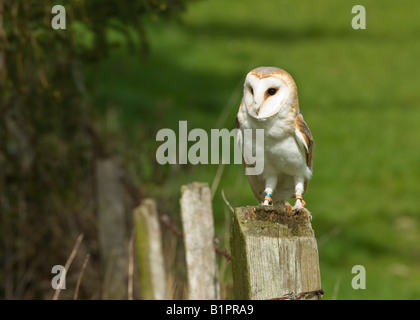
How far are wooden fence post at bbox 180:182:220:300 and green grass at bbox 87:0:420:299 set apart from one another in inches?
46.4

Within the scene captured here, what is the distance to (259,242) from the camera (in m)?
2.58

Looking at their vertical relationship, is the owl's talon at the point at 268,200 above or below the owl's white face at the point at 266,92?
below

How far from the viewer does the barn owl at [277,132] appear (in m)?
2.74

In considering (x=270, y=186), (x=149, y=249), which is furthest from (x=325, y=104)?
(x=270, y=186)

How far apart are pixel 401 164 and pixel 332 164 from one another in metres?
1.02

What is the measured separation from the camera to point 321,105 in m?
13.0

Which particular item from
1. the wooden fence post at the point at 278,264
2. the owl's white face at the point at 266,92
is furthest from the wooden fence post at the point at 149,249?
the wooden fence post at the point at 278,264

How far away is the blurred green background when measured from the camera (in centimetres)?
740

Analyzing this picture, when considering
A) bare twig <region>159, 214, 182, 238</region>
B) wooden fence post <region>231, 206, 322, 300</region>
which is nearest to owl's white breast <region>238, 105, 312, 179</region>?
wooden fence post <region>231, 206, 322, 300</region>

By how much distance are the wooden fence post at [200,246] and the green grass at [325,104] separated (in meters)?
1.18

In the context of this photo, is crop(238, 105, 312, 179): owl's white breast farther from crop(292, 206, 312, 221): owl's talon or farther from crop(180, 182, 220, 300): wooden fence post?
crop(180, 182, 220, 300): wooden fence post

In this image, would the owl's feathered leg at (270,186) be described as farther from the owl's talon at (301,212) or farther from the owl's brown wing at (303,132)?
the owl's talon at (301,212)
